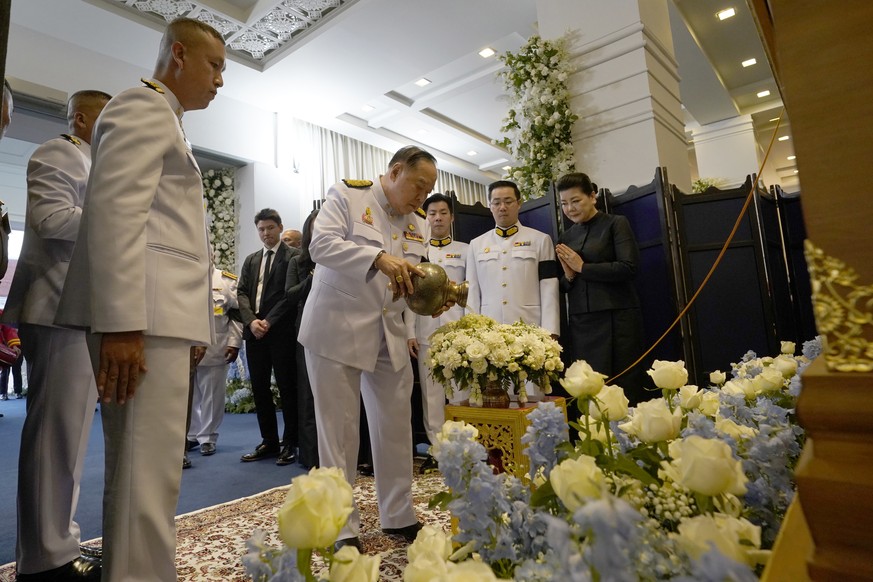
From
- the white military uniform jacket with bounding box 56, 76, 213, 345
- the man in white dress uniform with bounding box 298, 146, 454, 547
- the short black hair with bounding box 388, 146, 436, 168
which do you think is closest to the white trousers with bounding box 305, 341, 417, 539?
the man in white dress uniform with bounding box 298, 146, 454, 547

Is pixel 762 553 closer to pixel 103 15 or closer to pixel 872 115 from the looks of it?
pixel 872 115

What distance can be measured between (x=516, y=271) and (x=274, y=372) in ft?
5.79

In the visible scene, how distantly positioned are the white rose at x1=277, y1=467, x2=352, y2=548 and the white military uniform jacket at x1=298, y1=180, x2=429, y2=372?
1.42 m

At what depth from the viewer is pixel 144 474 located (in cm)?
112

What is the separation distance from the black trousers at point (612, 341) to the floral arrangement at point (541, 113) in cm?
155

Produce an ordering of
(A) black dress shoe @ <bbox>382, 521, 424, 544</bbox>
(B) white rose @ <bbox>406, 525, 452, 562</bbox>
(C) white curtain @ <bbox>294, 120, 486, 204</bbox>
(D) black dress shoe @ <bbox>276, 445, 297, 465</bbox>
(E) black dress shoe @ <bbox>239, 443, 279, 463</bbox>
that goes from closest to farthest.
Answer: (B) white rose @ <bbox>406, 525, 452, 562</bbox> → (A) black dress shoe @ <bbox>382, 521, 424, 544</bbox> → (D) black dress shoe @ <bbox>276, 445, 297, 465</bbox> → (E) black dress shoe @ <bbox>239, 443, 279, 463</bbox> → (C) white curtain @ <bbox>294, 120, 486, 204</bbox>

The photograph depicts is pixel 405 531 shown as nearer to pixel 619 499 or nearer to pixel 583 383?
pixel 583 383

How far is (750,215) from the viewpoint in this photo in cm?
344

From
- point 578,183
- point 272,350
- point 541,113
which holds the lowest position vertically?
point 272,350

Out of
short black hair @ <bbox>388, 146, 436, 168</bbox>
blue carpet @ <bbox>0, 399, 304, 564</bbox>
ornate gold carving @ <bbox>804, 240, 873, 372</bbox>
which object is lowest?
blue carpet @ <bbox>0, 399, 304, 564</bbox>

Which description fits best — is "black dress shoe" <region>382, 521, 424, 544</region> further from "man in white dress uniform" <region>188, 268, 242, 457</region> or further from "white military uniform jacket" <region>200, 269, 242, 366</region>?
"white military uniform jacket" <region>200, 269, 242, 366</region>

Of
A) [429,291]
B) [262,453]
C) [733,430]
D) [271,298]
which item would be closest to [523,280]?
[429,291]

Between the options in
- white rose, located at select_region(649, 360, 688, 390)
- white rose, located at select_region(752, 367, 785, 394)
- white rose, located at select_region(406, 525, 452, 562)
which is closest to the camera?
white rose, located at select_region(406, 525, 452, 562)

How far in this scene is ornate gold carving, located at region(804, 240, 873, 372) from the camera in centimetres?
→ 39
